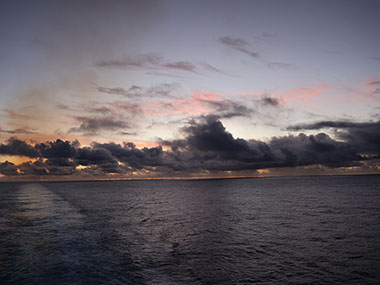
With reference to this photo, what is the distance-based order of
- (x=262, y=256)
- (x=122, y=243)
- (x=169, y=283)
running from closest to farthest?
(x=169, y=283)
(x=262, y=256)
(x=122, y=243)

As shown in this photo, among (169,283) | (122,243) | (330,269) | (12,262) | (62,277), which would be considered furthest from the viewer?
(122,243)

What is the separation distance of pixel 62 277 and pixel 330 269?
18.4 meters

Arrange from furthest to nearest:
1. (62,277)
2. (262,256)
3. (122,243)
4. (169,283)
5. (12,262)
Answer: (122,243), (262,256), (12,262), (62,277), (169,283)

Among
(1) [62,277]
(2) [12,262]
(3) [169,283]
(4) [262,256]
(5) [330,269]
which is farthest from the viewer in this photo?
(4) [262,256]

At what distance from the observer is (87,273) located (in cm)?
1858

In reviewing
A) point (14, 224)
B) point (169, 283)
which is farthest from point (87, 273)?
point (14, 224)

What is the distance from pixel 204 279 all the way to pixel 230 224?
21.8 m

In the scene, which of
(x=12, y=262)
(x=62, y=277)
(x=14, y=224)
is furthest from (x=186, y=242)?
(x=14, y=224)

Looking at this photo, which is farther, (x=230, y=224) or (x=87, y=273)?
(x=230, y=224)

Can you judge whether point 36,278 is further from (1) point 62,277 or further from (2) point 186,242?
(2) point 186,242

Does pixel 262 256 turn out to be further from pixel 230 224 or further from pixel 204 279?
pixel 230 224

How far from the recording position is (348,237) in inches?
1130

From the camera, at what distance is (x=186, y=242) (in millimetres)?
27906

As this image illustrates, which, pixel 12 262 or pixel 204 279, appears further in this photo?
pixel 12 262
